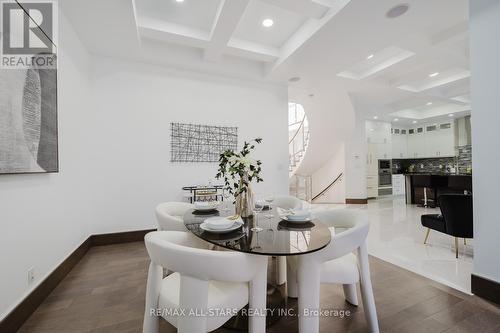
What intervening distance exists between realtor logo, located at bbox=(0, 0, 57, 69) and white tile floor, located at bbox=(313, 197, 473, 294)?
4.31 meters

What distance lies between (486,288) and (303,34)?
3.50 metres

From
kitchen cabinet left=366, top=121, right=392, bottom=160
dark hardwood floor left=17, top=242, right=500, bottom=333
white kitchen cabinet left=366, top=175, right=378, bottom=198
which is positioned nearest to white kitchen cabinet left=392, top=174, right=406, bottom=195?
kitchen cabinet left=366, top=121, right=392, bottom=160

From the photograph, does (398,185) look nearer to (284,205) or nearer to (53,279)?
(284,205)

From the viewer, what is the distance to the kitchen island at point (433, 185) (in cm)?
527

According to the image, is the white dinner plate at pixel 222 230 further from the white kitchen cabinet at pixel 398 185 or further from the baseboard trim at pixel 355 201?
the white kitchen cabinet at pixel 398 185

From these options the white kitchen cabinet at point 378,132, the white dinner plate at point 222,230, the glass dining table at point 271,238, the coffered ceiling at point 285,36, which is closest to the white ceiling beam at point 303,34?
the coffered ceiling at point 285,36

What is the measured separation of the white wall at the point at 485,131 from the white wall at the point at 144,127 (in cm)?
301

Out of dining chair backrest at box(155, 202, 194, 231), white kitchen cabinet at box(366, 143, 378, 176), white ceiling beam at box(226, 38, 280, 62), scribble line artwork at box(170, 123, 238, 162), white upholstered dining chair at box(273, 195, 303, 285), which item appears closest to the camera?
dining chair backrest at box(155, 202, 194, 231)

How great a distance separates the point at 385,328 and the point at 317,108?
5368 millimetres

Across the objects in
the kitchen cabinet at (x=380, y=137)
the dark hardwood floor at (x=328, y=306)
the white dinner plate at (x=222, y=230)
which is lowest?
the dark hardwood floor at (x=328, y=306)

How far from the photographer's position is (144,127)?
3604 mm

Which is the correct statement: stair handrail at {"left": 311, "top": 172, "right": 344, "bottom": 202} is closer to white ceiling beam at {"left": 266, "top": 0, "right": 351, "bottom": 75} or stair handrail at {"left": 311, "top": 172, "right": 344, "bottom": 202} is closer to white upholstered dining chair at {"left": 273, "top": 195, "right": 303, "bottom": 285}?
white ceiling beam at {"left": 266, "top": 0, "right": 351, "bottom": 75}

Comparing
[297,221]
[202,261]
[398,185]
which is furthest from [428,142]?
[202,261]

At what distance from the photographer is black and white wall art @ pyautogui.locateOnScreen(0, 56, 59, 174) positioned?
1.53m
